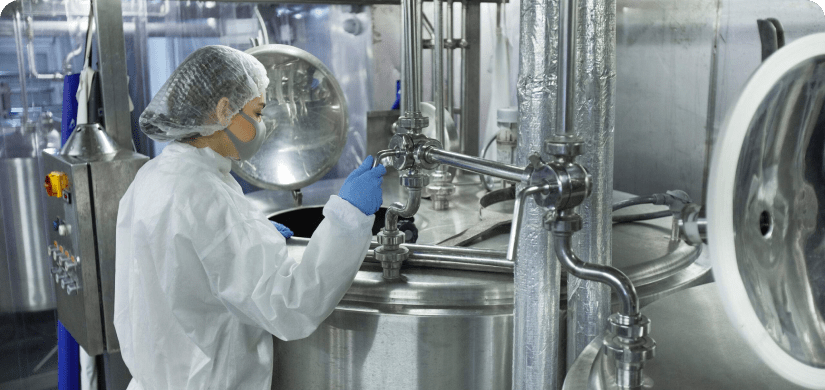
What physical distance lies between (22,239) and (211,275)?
51.2 inches

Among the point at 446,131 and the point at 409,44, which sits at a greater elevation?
the point at 409,44

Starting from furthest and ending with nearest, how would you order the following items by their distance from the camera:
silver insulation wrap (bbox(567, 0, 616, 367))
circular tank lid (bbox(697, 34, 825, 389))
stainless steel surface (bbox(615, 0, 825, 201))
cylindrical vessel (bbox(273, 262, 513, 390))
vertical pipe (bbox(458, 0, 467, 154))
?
1. vertical pipe (bbox(458, 0, 467, 154))
2. stainless steel surface (bbox(615, 0, 825, 201))
3. cylindrical vessel (bbox(273, 262, 513, 390))
4. silver insulation wrap (bbox(567, 0, 616, 367))
5. circular tank lid (bbox(697, 34, 825, 389))

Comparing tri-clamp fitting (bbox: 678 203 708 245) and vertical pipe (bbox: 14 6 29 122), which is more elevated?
vertical pipe (bbox: 14 6 29 122)

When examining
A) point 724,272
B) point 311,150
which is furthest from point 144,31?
point 724,272

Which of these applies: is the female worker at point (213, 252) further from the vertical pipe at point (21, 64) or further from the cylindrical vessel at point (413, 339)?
the vertical pipe at point (21, 64)

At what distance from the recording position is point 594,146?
1062 millimetres

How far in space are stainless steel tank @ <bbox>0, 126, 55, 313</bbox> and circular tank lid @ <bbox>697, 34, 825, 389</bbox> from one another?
2034mm

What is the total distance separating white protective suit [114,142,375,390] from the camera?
1170mm

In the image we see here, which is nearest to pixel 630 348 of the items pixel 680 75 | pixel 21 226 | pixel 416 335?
pixel 416 335

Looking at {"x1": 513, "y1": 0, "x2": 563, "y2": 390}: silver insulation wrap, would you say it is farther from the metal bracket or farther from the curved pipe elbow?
the metal bracket

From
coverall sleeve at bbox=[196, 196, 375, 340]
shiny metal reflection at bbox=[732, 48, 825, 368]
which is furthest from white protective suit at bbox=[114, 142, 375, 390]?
shiny metal reflection at bbox=[732, 48, 825, 368]

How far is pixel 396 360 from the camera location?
129 cm

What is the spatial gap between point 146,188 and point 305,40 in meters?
1.30

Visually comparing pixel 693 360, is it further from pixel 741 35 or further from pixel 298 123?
pixel 298 123
